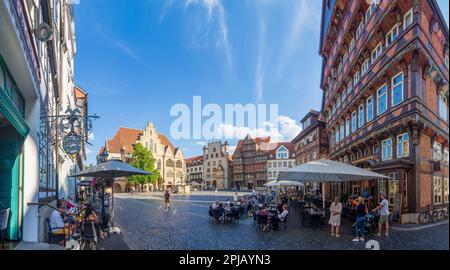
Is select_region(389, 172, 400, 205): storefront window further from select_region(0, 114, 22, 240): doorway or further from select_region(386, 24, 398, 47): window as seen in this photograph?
select_region(0, 114, 22, 240): doorway

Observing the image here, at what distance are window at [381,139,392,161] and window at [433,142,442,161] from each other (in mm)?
556

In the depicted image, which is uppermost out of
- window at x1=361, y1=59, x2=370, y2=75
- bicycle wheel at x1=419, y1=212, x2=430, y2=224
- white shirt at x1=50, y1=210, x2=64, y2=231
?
window at x1=361, y1=59, x2=370, y2=75

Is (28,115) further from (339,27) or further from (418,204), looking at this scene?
(418,204)

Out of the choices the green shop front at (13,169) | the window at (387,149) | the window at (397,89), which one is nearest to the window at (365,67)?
the window at (397,89)

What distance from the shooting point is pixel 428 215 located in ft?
8.52

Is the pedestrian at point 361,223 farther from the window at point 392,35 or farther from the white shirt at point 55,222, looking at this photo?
the white shirt at point 55,222

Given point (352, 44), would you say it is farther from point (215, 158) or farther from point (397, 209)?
point (215, 158)

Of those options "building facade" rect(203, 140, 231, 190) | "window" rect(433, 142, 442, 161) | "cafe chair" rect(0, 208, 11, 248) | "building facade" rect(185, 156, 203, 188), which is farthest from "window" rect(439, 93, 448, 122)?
"cafe chair" rect(0, 208, 11, 248)

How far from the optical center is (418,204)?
2.51 metres

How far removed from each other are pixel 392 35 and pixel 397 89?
467 mm

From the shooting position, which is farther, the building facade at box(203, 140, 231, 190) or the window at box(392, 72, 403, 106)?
the building facade at box(203, 140, 231, 190)

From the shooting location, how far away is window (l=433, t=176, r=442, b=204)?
2.49 m

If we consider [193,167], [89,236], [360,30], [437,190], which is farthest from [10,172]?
[437,190]
